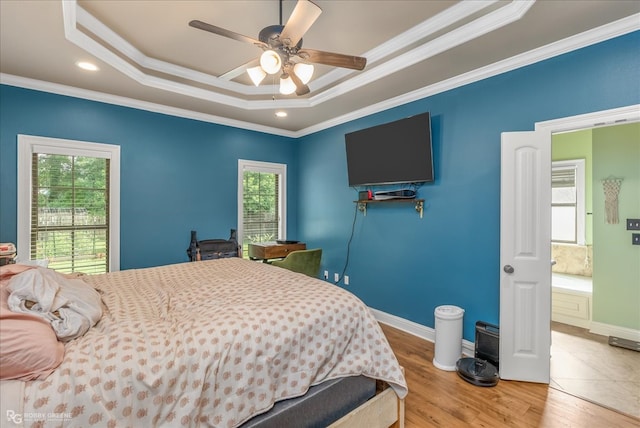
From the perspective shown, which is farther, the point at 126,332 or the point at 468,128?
the point at 468,128

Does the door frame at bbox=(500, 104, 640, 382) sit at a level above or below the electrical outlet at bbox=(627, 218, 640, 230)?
above

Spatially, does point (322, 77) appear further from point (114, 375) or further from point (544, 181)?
point (114, 375)

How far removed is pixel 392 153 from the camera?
3.44 metres

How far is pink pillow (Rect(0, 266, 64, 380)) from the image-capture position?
1.05 meters

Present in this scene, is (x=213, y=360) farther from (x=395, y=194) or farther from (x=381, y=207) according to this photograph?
(x=381, y=207)

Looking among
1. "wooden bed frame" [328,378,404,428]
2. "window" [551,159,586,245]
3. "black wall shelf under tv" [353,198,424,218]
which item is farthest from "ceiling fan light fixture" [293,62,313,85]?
"window" [551,159,586,245]

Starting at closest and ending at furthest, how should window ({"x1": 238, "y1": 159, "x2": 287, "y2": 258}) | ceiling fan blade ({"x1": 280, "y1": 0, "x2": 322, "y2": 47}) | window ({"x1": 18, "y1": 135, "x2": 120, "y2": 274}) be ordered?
ceiling fan blade ({"x1": 280, "y1": 0, "x2": 322, "y2": 47}), window ({"x1": 18, "y1": 135, "x2": 120, "y2": 274}), window ({"x1": 238, "y1": 159, "x2": 287, "y2": 258})

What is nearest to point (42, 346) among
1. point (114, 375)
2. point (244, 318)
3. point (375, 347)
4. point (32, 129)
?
point (114, 375)

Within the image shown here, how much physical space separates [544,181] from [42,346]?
3.11 m

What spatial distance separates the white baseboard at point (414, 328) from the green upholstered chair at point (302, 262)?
3.22ft

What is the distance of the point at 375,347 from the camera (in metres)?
1.82

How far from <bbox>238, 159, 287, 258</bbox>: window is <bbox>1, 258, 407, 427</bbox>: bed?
2430 mm

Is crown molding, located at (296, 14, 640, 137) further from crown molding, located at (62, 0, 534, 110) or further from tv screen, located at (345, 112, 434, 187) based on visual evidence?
crown molding, located at (62, 0, 534, 110)

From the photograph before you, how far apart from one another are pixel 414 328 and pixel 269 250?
2105 millimetres
